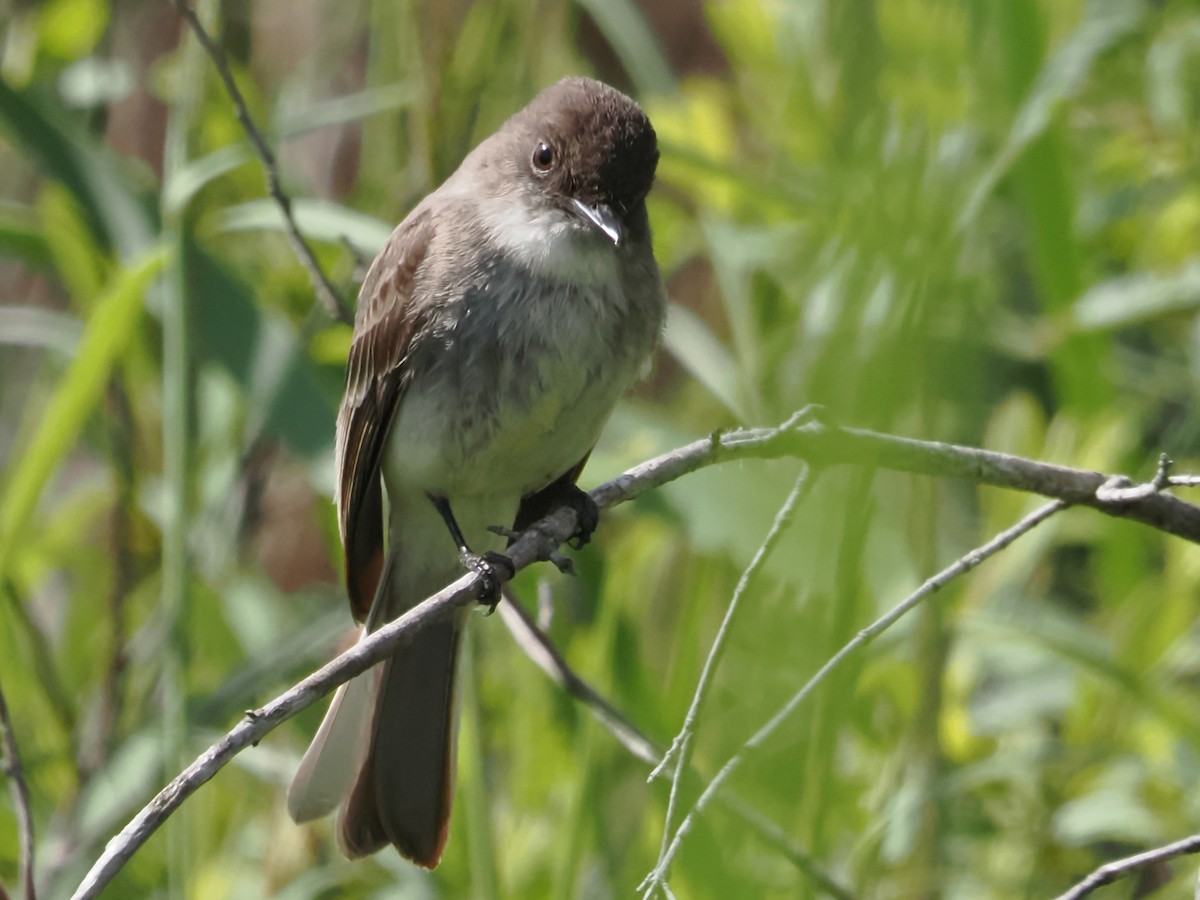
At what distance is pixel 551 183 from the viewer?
2.64 m

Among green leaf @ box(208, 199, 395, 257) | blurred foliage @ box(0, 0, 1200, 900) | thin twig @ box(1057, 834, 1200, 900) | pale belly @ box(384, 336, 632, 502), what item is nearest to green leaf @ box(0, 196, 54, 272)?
blurred foliage @ box(0, 0, 1200, 900)

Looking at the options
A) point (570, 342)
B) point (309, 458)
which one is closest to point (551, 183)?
point (570, 342)

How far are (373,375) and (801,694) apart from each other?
6.35 ft

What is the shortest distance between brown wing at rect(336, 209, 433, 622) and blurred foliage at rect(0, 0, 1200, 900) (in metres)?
0.11

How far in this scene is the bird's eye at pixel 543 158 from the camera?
265 centimetres

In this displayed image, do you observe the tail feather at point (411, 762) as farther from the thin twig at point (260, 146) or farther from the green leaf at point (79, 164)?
the green leaf at point (79, 164)

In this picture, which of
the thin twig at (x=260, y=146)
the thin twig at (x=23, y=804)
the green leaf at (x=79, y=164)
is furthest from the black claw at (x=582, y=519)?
the green leaf at (x=79, y=164)

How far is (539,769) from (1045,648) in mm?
947

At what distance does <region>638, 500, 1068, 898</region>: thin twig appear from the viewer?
2.98 ft

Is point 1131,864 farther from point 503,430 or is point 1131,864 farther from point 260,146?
point 260,146

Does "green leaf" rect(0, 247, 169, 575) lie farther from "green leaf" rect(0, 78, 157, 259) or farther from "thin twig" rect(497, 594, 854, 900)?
"thin twig" rect(497, 594, 854, 900)

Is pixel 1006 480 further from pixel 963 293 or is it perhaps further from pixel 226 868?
pixel 226 868

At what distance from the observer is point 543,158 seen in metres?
2.67

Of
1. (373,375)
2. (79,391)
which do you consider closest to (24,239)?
(79,391)
